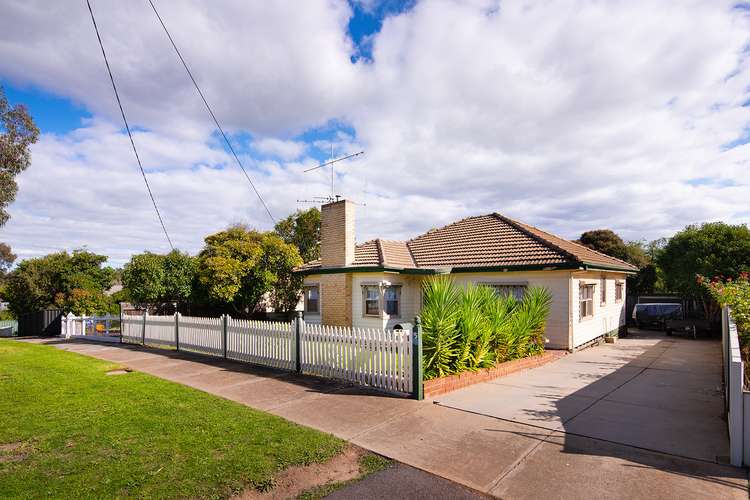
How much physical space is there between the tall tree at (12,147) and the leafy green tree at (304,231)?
14647 millimetres

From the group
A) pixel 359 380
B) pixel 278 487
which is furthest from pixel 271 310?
pixel 278 487

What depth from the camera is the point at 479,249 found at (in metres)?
16.6

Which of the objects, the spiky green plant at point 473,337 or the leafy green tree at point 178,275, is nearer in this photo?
the spiky green plant at point 473,337

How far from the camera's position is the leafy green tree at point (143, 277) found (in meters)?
20.5

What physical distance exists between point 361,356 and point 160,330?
A: 417 inches

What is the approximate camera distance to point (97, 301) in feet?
83.7

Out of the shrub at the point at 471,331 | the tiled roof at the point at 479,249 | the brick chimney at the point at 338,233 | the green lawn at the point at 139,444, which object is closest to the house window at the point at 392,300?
the tiled roof at the point at 479,249

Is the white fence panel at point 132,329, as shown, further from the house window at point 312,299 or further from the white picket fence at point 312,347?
the house window at point 312,299

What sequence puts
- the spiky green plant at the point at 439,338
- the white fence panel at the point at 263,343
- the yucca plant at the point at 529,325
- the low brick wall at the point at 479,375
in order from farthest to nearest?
1. the yucca plant at the point at 529,325
2. the white fence panel at the point at 263,343
3. the spiky green plant at the point at 439,338
4. the low brick wall at the point at 479,375

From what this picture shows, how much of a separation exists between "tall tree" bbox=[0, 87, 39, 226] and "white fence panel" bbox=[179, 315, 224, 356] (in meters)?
10.9

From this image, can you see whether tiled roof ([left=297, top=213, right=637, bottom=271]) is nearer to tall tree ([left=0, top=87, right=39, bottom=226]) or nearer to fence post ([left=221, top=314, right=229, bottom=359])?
fence post ([left=221, top=314, right=229, bottom=359])

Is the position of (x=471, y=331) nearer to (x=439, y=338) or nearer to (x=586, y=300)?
(x=439, y=338)

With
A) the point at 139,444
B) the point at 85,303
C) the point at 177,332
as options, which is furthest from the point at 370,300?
the point at 85,303

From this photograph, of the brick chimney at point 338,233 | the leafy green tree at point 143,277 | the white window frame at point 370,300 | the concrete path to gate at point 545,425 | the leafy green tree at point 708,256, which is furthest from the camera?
the leafy green tree at point 143,277
